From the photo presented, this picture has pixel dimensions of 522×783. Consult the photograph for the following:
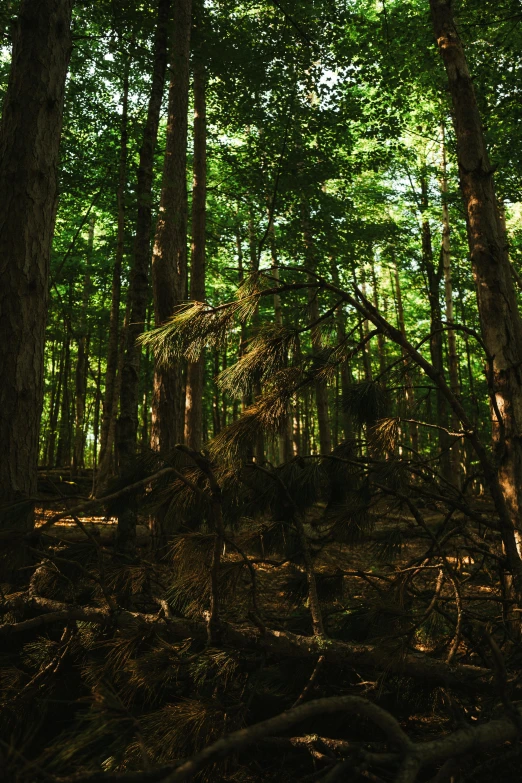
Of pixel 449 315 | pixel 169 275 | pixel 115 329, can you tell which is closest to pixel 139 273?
pixel 169 275

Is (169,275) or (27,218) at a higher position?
(169,275)

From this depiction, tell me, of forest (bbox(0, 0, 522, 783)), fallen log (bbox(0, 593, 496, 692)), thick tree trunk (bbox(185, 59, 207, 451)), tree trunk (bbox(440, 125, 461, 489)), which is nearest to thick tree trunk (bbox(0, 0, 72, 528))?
forest (bbox(0, 0, 522, 783))

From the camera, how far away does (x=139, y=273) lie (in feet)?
22.3

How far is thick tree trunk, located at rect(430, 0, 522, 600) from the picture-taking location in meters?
3.23

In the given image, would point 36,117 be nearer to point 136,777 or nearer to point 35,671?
point 35,671

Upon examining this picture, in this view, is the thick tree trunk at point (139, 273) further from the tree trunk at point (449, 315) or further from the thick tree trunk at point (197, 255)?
the tree trunk at point (449, 315)

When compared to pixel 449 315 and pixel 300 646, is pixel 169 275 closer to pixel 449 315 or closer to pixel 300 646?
pixel 300 646

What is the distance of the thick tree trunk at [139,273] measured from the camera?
639cm

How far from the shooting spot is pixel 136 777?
1.38m

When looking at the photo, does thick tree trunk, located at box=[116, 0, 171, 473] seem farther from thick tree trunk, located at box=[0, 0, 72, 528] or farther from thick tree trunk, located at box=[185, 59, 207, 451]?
thick tree trunk, located at box=[185, 59, 207, 451]

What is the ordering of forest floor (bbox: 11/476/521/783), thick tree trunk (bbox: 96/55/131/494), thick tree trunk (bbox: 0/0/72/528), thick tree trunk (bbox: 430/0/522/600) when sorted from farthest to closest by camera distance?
thick tree trunk (bbox: 96/55/131/494), thick tree trunk (bbox: 0/0/72/528), thick tree trunk (bbox: 430/0/522/600), forest floor (bbox: 11/476/521/783)

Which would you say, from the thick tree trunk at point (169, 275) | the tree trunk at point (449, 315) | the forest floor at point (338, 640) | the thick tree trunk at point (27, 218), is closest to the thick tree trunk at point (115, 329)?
the thick tree trunk at point (169, 275)

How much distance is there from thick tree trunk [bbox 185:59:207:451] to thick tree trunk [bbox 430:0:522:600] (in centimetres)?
665

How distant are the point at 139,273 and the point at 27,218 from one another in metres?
3.28
